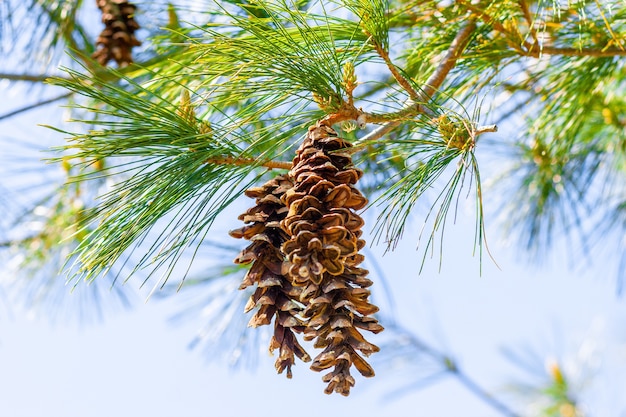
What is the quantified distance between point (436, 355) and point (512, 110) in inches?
31.5

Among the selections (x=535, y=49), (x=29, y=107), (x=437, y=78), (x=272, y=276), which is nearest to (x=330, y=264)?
(x=272, y=276)

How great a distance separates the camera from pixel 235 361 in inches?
66.8

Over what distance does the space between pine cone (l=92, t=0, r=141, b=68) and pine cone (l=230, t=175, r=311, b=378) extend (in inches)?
38.5

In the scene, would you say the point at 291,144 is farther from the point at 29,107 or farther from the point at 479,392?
the point at 479,392

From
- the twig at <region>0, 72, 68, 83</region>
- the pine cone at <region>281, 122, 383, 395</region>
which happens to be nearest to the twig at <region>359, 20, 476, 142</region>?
the pine cone at <region>281, 122, 383, 395</region>

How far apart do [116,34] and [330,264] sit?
1.14 m

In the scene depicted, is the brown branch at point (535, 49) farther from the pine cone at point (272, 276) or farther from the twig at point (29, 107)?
the twig at point (29, 107)

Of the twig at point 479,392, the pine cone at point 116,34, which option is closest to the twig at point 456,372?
the twig at point 479,392

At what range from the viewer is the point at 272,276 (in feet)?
2.92

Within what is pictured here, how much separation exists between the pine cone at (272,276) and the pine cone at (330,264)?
0.09ft

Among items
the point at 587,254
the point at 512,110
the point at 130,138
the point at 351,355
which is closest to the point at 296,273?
the point at 351,355

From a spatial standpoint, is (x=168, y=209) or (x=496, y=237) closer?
(x=168, y=209)

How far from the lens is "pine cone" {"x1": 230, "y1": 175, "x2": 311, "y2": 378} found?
2.89 feet

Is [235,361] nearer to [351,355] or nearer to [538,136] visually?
[538,136]
